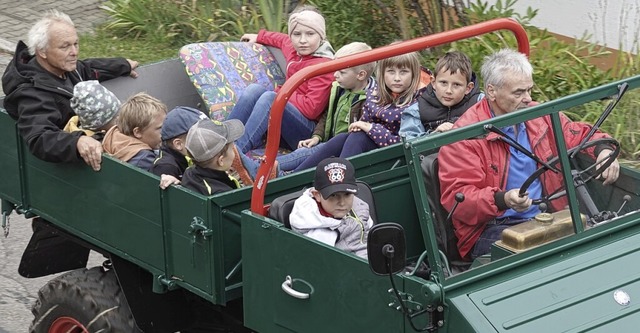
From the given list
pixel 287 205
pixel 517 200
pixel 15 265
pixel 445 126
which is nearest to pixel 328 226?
pixel 287 205

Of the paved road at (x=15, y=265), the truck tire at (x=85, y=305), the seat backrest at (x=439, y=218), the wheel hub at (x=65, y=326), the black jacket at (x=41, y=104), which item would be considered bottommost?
the paved road at (x=15, y=265)

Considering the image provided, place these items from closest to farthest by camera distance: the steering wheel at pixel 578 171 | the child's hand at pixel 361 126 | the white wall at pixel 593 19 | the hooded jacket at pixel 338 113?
the steering wheel at pixel 578 171
the child's hand at pixel 361 126
the hooded jacket at pixel 338 113
the white wall at pixel 593 19

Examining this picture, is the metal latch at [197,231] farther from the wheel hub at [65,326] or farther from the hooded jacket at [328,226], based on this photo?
the wheel hub at [65,326]

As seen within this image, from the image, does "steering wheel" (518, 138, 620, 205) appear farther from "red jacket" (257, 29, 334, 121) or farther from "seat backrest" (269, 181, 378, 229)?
"red jacket" (257, 29, 334, 121)

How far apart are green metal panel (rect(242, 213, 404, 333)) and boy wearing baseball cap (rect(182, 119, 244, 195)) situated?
0.45 meters

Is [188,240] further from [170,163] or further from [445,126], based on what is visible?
[445,126]

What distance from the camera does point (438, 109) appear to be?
5.98 metres

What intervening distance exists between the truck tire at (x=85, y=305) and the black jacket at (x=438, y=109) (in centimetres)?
177

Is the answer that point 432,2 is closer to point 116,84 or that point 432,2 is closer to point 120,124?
point 116,84

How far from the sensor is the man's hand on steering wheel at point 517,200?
4652 millimetres

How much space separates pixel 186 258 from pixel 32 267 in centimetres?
143

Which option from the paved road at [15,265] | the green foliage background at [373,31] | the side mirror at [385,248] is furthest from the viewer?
the green foliage background at [373,31]

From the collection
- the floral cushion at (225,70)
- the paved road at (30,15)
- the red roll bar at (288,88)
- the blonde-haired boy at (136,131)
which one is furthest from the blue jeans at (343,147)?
the paved road at (30,15)

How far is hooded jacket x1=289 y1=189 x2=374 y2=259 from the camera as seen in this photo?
15.8 ft
